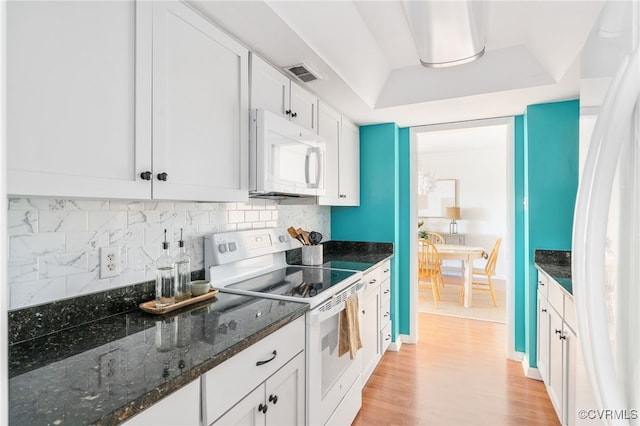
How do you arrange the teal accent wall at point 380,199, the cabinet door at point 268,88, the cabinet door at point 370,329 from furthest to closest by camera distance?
the teal accent wall at point 380,199, the cabinet door at point 370,329, the cabinet door at point 268,88

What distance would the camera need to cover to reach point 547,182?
261 centimetres

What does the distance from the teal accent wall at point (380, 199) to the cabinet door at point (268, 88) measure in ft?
4.71

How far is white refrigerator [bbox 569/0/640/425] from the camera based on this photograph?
597 millimetres

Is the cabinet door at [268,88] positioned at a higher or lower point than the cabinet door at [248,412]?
higher

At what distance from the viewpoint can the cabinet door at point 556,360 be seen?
1.89 metres

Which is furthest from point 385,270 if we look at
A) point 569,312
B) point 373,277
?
point 569,312

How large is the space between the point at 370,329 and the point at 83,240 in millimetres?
1971

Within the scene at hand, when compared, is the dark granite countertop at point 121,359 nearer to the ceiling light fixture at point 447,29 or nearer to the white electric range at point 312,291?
the white electric range at point 312,291

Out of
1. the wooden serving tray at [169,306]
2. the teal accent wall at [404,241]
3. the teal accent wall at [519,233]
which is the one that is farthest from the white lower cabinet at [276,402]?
the teal accent wall at [519,233]

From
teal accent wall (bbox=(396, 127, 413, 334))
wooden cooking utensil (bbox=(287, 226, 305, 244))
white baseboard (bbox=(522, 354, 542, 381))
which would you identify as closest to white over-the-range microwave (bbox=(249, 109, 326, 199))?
wooden cooking utensil (bbox=(287, 226, 305, 244))

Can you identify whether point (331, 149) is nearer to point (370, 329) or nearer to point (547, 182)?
point (370, 329)

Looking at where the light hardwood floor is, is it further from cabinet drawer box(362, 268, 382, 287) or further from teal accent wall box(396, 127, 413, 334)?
cabinet drawer box(362, 268, 382, 287)

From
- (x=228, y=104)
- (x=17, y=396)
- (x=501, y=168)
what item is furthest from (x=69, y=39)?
(x=501, y=168)

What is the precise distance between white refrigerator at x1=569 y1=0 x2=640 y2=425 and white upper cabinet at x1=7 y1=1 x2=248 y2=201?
124 cm
